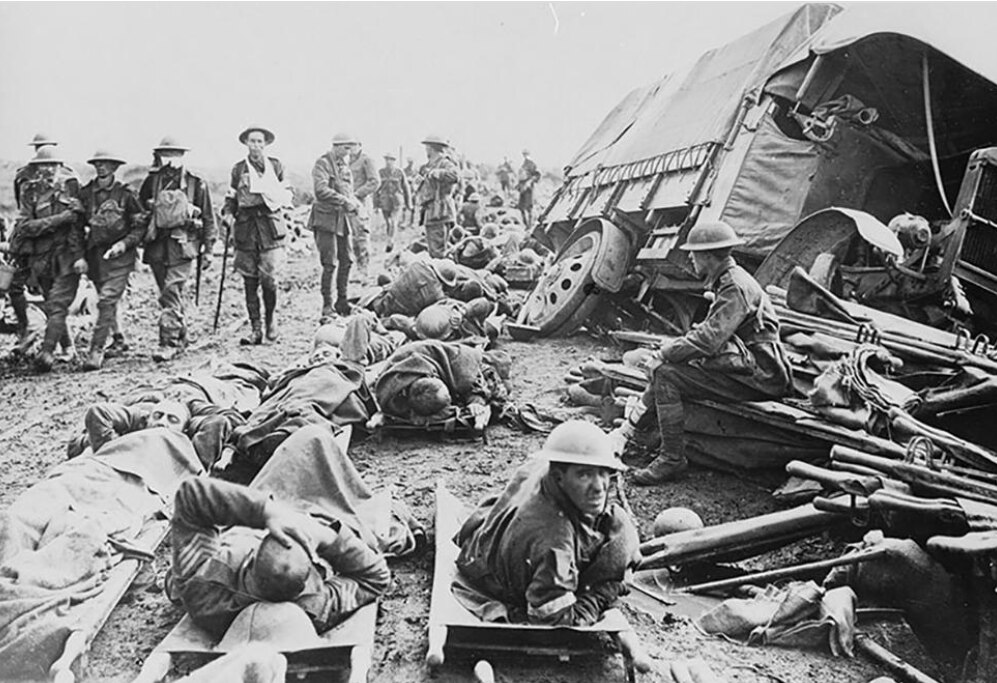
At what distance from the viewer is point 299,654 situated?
291 centimetres

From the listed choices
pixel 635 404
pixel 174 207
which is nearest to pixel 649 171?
pixel 635 404

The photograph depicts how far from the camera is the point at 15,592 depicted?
306 centimetres

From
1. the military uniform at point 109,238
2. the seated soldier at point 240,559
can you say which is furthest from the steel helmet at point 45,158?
the seated soldier at point 240,559

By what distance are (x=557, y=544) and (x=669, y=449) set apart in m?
2.41

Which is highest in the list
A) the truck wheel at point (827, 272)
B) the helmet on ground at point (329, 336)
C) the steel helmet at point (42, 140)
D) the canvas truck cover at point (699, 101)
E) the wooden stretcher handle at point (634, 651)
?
the canvas truck cover at point (699, 101)

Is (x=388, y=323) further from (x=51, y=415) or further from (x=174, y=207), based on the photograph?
(x=51, y=415)

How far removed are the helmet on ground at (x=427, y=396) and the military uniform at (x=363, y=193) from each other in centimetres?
470

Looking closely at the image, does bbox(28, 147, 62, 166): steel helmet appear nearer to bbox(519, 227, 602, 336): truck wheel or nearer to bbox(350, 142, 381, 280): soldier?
bbox(350, 142, 381, 280): soldier

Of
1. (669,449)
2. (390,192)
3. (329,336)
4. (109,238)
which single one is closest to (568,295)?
(329,336)

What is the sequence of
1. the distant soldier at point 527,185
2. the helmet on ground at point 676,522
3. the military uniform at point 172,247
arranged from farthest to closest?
the distant soldier at point 527,185, the military uniform at point 172,247, the helmet on ground at point 676,522

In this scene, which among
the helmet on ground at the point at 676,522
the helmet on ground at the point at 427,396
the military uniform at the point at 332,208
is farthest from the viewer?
the military uniform at the point at 332,208

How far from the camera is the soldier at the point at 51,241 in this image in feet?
26.2

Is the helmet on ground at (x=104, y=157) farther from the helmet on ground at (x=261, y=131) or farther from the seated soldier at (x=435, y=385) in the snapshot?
the seated soldier at (x=435, y=385)

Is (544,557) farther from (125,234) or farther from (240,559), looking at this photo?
(125,234)
